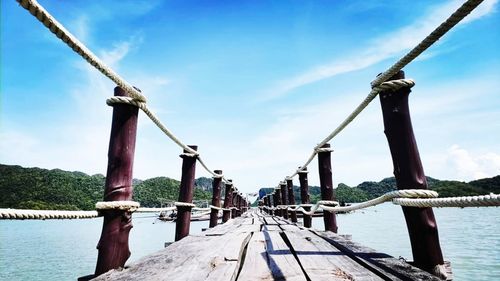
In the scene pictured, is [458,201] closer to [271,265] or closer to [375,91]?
[375,91]

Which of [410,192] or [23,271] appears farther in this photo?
[23,271]

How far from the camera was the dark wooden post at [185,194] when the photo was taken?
364 cm

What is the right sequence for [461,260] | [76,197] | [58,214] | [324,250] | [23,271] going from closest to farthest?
[58,214]
[324,250]
[461,260]
[23,271]
[76,197]

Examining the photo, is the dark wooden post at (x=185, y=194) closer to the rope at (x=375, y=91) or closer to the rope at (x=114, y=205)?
the rope at (x=114, y=205)

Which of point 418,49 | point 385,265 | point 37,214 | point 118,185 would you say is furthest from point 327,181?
point 37,214

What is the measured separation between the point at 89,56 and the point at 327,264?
1951 millimetres

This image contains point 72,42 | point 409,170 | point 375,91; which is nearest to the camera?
point 72,42

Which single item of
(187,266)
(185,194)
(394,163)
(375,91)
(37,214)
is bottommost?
(187,266)

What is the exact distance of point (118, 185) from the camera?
5.96ft

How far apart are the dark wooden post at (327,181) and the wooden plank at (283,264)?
1.68 meters

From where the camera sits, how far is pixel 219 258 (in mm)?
2090

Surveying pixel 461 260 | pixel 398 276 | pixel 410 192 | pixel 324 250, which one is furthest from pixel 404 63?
pixel 461 260

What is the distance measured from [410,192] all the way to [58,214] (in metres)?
1.90

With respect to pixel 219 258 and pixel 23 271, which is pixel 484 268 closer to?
pixel 219 258
